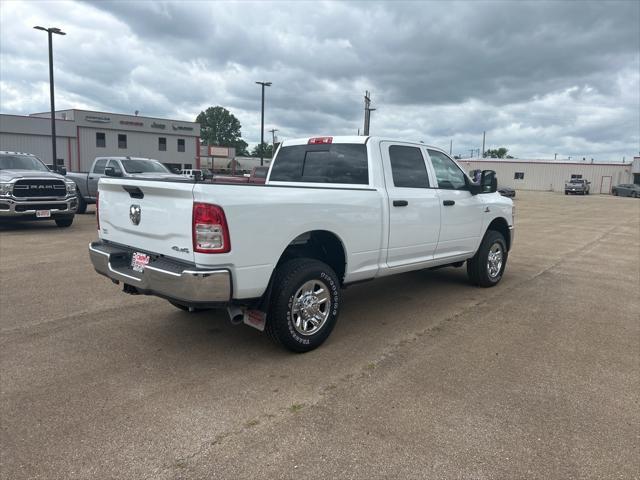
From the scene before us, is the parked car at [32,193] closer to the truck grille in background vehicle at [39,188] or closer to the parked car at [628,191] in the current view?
the truck grille in background vehicle at [39,188]

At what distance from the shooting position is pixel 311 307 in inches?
162

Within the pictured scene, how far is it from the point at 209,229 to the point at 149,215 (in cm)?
73

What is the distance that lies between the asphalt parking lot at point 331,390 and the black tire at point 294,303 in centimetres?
16

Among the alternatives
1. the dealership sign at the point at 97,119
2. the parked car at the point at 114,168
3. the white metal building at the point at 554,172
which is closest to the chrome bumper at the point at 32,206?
the parked car at the point at 114,168

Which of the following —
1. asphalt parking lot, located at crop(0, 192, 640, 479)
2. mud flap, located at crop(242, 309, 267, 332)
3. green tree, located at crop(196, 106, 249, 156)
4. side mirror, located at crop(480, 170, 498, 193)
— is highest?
green tree, located at crop(196, 106, 249, 156)

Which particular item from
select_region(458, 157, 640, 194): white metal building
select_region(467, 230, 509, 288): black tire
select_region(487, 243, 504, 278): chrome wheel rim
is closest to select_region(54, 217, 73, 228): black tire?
select_region(467, 230, 509, 288): black tire

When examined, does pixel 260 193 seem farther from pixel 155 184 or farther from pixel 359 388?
pixel 359 388

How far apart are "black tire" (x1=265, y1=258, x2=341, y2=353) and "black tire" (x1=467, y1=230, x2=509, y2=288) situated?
2987 mm

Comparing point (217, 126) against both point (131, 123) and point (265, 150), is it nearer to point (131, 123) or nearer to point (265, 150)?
point (265, 150)

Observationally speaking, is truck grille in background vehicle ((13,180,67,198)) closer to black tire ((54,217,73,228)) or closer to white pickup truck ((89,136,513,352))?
black tire ((54,217,73,228))

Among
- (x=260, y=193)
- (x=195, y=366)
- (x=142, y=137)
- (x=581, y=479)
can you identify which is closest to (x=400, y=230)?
(x=260, y=193)

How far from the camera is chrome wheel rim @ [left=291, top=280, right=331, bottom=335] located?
159 inches

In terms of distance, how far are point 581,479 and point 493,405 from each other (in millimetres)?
809

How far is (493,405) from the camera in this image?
3354 millimetres
